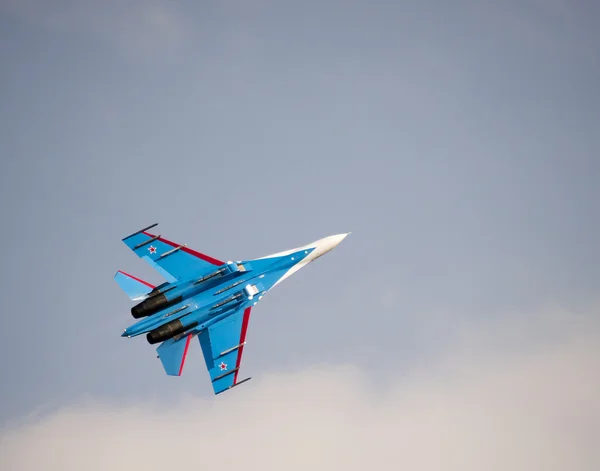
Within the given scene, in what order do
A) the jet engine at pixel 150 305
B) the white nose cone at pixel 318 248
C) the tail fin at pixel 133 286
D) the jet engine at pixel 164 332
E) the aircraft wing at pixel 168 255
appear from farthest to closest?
the white nose cone at pixel 318 248, the aircraft wing at pixel 168 255, the tail fin at pixel 133 286, the jet engine at pixel 150 305, the jet engine at pixel 164 332

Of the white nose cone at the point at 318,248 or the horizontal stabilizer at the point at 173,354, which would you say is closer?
the horizontal stabilizer at the point at 173,354

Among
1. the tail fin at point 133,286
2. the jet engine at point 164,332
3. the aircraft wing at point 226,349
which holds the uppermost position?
the tail fin at point 133,286

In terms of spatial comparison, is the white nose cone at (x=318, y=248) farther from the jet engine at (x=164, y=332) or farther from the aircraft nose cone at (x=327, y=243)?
the jet engine at (x=164, y=332)

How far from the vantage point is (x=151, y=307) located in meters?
65.3

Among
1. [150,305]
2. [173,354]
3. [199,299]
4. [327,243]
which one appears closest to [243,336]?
[199,299]

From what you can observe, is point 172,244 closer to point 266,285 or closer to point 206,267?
point 206,267

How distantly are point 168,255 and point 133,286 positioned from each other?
3.52 meters

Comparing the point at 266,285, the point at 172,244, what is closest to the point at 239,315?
the point at 266,285

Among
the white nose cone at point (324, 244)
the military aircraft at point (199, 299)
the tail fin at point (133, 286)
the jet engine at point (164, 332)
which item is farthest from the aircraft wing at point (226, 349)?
the white nose cone at point (324, 244)

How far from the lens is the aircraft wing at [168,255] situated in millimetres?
68125

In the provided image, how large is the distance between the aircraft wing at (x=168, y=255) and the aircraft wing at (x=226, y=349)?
4361mm

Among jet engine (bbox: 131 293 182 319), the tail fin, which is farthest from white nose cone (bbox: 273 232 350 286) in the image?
the tail fin

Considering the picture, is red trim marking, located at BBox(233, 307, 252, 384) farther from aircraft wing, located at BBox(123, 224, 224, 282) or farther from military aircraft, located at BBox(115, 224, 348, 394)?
aircraft wing, located at BBox(123, 224, 224, 282)

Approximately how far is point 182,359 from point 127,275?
728cm
